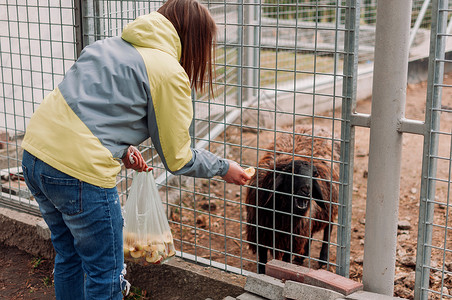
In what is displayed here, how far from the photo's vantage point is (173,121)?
2.77 meters

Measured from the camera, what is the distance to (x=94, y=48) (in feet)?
9.36

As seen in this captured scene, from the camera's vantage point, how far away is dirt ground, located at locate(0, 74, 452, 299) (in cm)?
439

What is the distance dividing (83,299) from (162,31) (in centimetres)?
162

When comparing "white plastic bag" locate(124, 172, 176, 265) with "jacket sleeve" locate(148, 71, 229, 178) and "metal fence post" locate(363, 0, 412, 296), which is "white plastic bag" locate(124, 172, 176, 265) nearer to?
"jacket sleeve" locate(148, 71, 229, 178)

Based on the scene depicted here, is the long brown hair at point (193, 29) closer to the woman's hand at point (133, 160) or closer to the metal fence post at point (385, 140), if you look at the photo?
the woman's hand at point (133, 160)

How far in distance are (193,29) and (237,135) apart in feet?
19.1

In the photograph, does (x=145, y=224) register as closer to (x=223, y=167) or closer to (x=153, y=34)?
(x=223, y=167)

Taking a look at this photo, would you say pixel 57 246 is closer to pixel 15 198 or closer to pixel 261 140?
pixel 15 198

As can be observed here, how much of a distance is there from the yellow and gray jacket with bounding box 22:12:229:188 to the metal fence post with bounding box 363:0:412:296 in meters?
1.17

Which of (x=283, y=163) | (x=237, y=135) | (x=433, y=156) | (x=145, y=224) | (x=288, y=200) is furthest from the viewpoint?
(x=237, y=135)

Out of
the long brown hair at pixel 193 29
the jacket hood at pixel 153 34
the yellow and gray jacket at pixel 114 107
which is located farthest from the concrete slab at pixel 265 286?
the jacket hood at pixel 153 34

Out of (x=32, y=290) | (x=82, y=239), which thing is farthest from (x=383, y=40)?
(x=32, y=290)

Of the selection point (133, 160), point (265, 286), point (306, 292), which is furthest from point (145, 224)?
point (306, 292)

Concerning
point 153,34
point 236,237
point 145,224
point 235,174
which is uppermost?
point 153,34
